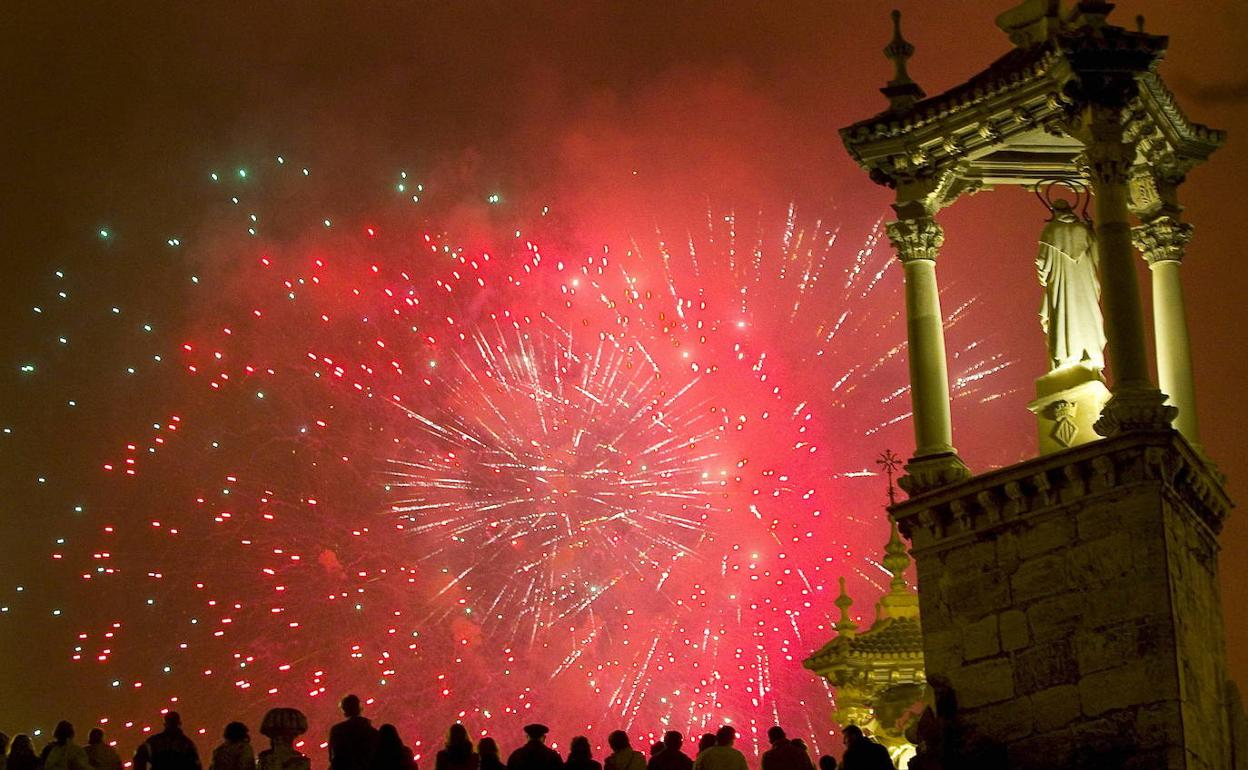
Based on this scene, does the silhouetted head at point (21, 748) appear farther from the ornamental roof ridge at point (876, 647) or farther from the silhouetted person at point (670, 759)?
the ornamental roof ridge at point (876, 647)

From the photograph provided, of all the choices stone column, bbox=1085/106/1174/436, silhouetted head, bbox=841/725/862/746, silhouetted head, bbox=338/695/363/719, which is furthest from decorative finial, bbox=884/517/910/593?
silhouetted head, bbox=338/695/363/719

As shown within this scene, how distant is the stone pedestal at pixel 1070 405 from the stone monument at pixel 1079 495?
84 mm

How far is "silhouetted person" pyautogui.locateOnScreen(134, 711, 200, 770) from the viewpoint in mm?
18547

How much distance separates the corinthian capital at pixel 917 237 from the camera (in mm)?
23516

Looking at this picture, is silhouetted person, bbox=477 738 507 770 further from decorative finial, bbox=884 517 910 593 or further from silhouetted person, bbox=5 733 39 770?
decorative finial, bbox=884 517 910 593

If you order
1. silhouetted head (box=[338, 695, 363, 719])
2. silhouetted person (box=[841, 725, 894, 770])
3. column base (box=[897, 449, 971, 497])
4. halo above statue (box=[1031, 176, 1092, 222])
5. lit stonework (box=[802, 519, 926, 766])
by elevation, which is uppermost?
halo above statue (box=[1031, 176, 1092, 222])

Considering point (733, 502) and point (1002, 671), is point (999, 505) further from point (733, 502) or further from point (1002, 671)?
point (733, 502)

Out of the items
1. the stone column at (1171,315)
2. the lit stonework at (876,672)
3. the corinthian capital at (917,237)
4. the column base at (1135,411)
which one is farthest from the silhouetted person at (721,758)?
the lit stonework at (876,672)

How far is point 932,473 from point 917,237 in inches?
119

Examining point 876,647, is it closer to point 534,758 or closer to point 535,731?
point 535,731

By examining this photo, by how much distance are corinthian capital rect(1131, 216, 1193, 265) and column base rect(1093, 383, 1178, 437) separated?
3.41 metres

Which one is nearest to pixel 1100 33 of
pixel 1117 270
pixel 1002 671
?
pixel 1117 270

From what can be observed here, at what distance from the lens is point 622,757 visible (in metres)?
19.6

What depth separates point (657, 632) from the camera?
42.6m
